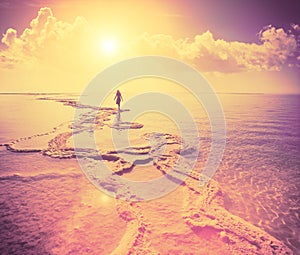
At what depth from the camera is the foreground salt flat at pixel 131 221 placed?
5219mm

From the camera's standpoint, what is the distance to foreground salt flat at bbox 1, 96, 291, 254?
17.1ft

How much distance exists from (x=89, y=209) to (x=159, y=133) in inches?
403

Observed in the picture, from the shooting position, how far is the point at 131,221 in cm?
608

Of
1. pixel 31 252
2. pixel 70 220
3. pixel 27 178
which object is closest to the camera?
pixel 31 252

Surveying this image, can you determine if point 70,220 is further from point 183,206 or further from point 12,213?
point 183,206

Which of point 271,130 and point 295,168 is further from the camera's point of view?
point 271,130

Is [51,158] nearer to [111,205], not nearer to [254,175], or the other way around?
[111,205]

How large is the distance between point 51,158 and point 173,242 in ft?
23.7

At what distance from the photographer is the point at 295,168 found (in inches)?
430

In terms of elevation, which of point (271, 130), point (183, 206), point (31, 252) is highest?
point (271, 130)

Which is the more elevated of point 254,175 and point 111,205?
point 254,175

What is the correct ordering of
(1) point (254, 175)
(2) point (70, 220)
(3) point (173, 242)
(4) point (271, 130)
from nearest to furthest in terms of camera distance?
(3) point (173, 242)
(2) point (70, 220)
(1) point (254, 175)
(4) point (271, 130)

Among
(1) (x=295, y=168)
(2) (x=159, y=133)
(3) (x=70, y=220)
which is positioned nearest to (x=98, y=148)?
(2) (x=159, y=133)

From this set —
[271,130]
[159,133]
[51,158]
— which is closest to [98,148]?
[51,158]
